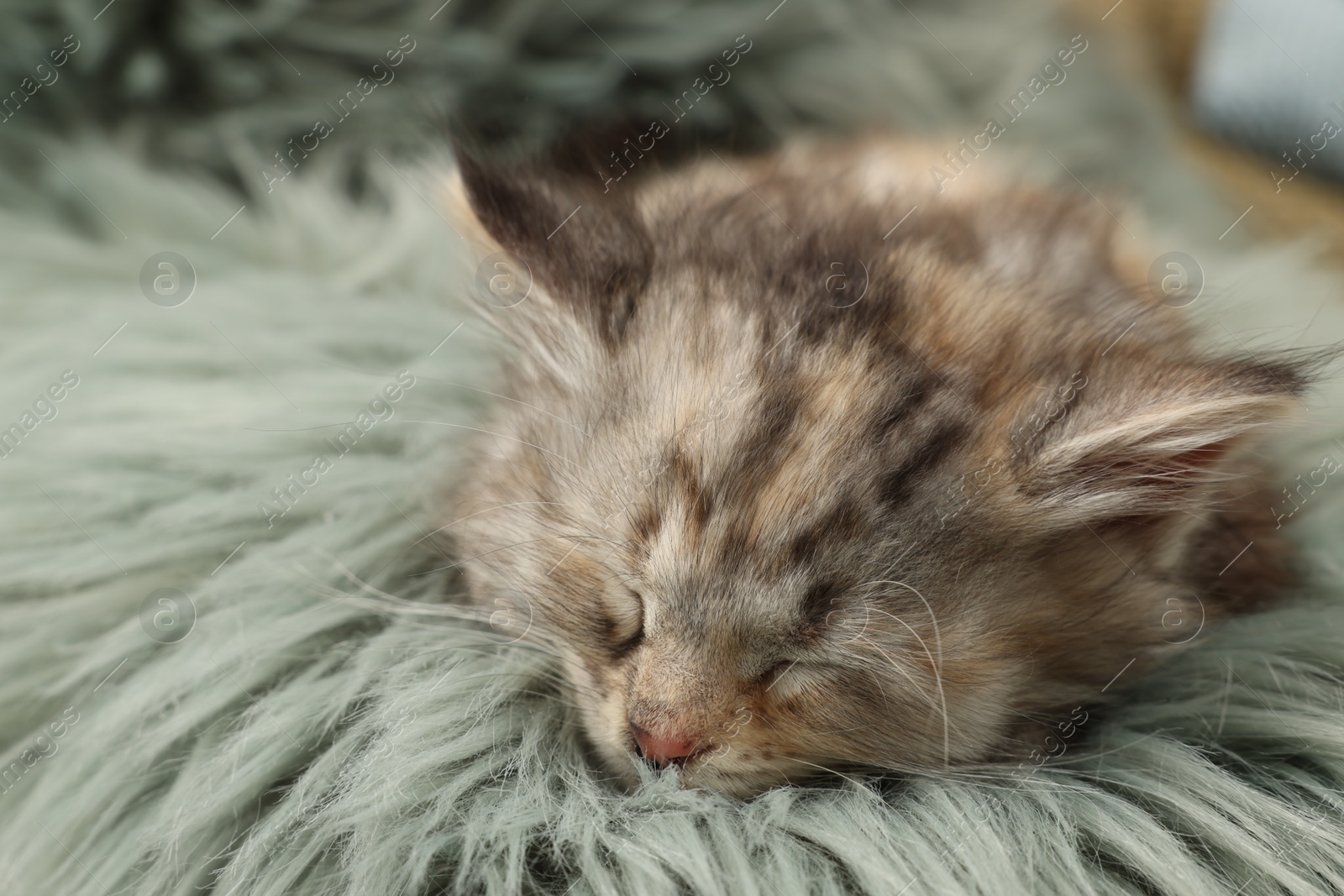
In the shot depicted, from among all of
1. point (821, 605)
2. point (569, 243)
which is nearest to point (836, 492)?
point (821, 605)

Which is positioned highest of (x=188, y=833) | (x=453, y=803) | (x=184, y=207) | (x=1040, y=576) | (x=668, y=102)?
(x=184, y=207)

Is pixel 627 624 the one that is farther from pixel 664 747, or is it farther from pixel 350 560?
pixel 350 560

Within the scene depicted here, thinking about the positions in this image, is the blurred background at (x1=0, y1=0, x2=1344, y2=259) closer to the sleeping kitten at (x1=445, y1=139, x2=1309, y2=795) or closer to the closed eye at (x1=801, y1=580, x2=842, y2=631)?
the sleeping kitten at (x1=445, y1=139, x2=1309, y2=795)

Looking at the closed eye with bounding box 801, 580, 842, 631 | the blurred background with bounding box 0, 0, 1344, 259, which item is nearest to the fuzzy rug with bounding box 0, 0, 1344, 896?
the blurred background with bounding box 0, 0, 1344, 259

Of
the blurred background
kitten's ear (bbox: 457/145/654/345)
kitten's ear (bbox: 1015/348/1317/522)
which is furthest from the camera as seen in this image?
the blurred background

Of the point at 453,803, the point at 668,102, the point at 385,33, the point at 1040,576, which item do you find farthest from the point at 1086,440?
the point at 385,33

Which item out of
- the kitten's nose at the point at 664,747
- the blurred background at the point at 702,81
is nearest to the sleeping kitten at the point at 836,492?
the kitten's nose at the point at 664,747

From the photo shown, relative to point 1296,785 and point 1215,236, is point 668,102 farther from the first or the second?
point 1296,785
